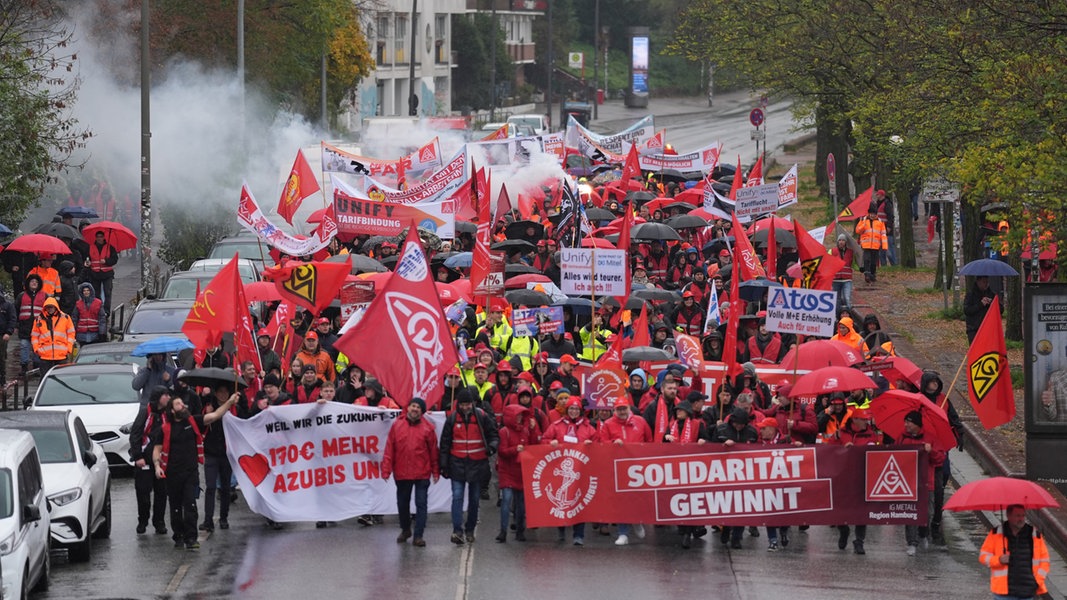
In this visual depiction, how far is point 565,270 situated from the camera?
21.8 m

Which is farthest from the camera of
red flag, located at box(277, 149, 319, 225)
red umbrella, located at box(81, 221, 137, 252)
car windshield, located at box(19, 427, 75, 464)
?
red flag, located at box(277, 149, 319, 225)

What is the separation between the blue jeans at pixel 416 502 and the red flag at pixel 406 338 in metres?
0.75

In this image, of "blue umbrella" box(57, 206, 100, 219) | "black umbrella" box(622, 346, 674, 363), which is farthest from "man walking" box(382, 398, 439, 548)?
"blue umbrella" box(57, 206, 100, 219)

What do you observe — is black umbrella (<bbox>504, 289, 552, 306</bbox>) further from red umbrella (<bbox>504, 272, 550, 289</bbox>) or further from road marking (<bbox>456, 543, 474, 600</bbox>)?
road marking (<bbox>456, 543, 474, 600</bbox>)

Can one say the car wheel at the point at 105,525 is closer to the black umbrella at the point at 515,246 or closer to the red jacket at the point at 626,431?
the red jacket at the point at 626,431

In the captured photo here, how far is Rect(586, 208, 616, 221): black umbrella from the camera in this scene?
3266 cm

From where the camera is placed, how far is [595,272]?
21547 mm

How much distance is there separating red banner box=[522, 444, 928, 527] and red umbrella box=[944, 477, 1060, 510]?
3.80m

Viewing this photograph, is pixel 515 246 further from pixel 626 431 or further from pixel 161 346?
pixel 626 431

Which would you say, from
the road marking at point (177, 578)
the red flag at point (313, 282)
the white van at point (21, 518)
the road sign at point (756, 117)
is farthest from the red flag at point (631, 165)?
the white van at point (21, 518)

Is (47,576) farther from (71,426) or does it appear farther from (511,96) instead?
(511,96)

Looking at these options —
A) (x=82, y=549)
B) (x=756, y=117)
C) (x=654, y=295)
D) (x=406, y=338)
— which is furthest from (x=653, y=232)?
(x=756, y=117)

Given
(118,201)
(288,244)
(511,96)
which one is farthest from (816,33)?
(511,96)

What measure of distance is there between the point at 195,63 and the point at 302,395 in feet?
107
